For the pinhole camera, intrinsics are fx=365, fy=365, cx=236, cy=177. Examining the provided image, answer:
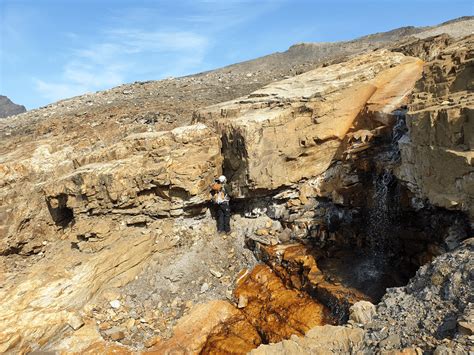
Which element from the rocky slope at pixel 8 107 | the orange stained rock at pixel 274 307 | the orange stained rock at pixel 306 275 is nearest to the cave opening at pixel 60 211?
the orange stained rock at pixel 274 307

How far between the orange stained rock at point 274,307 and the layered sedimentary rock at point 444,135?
354 cm

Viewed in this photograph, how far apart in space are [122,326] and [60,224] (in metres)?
3.56

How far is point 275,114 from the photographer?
1023 centimetres

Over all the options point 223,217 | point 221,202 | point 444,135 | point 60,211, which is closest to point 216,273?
point 223,217

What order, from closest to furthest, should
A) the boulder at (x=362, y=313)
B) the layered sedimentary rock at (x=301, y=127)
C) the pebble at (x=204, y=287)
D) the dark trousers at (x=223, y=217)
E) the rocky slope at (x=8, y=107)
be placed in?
the boulder at (x=362, y=313)
the pebble at (x=204, y=287)
the layered sedimentary rock at (x=301, y=127)
the dark trousers at (x=223, y=217)
the rocky slope at (x=8, y=107)

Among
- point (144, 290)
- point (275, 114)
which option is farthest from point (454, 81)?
point (144, 290)

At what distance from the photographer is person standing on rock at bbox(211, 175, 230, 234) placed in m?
10.5

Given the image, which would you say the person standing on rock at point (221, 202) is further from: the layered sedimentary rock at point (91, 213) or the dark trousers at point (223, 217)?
the layered sedimentary rock at point (91, 213)

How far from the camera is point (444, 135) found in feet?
23.5

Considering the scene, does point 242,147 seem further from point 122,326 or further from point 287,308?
point 122,326

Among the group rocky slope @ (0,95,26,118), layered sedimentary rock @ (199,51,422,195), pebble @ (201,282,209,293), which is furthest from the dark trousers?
rocky slope @ (0,95,26,118)

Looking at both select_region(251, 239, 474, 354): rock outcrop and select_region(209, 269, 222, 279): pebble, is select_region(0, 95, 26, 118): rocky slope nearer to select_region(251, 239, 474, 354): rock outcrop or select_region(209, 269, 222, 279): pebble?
select_region(209, 269, 222, 279): pebble

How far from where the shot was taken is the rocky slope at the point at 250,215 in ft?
25.8

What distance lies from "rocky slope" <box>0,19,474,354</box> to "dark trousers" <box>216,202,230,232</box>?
0.29 metres
